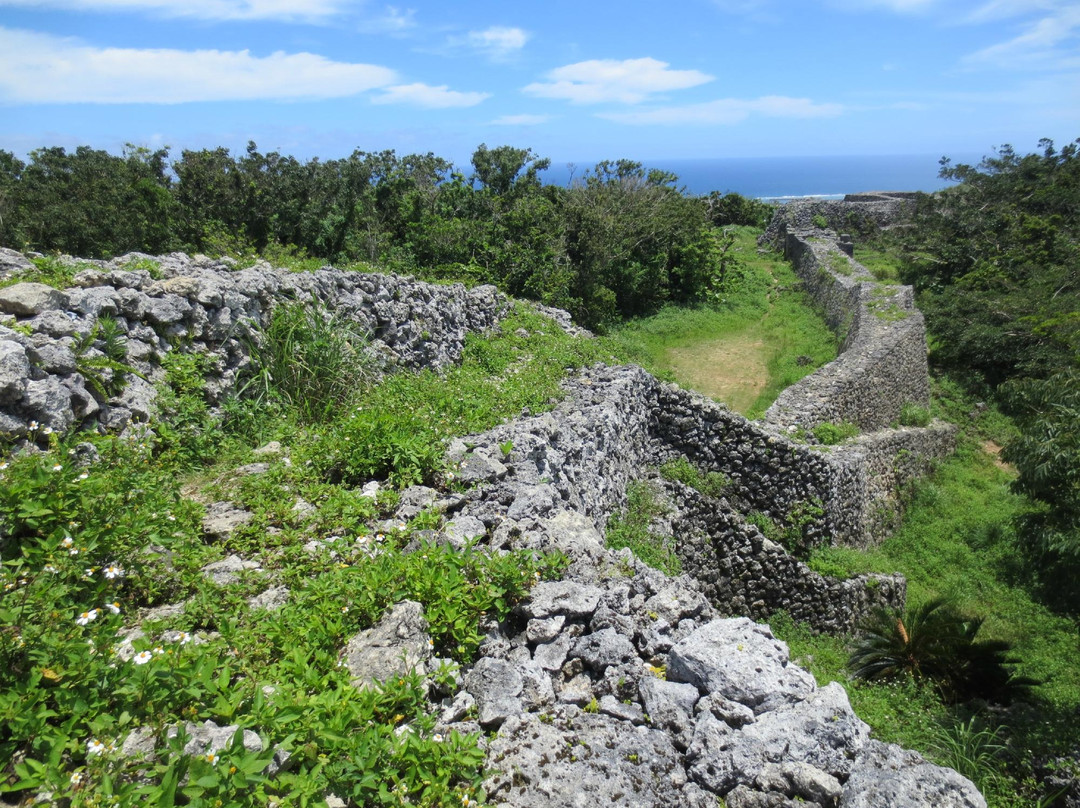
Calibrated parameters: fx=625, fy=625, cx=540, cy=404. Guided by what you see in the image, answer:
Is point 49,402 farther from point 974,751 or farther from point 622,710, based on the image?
point 974,751

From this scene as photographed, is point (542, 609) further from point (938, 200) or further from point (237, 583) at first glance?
point (938, 200)

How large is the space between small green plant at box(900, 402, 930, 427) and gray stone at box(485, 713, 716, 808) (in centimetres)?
1527

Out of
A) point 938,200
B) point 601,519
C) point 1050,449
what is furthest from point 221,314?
point 938,200

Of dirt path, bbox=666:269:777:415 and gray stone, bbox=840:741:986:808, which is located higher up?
gray stone, bbox=840:741:986:808

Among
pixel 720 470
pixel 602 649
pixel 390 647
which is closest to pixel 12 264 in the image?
pixel 390 647

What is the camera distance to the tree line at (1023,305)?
8406 millimetres

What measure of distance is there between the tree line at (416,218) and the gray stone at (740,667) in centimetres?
1375

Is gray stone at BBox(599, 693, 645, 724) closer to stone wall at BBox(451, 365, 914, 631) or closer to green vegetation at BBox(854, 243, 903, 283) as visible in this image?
stone wall at BBox(451, 365, 914, 631)

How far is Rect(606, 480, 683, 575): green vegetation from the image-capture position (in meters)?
8.91

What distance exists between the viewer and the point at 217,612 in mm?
3736

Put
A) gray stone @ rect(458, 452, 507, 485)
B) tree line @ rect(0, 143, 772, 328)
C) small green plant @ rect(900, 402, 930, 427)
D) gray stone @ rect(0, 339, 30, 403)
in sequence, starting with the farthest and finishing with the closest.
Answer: tree line @ rect(0, 143, 772, 328), small green plant @ rect(900, 402, 930, 427), gray stone @ rect(458, 452, 507, 485), gray stone @ rect(0, 339, 30, 403)

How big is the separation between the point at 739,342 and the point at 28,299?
1943 centimetres

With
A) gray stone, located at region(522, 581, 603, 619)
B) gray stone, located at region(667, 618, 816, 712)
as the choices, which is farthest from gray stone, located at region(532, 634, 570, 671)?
gray stone, located at region(667, 618, 816, 712)

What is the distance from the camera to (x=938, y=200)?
34.3 m
